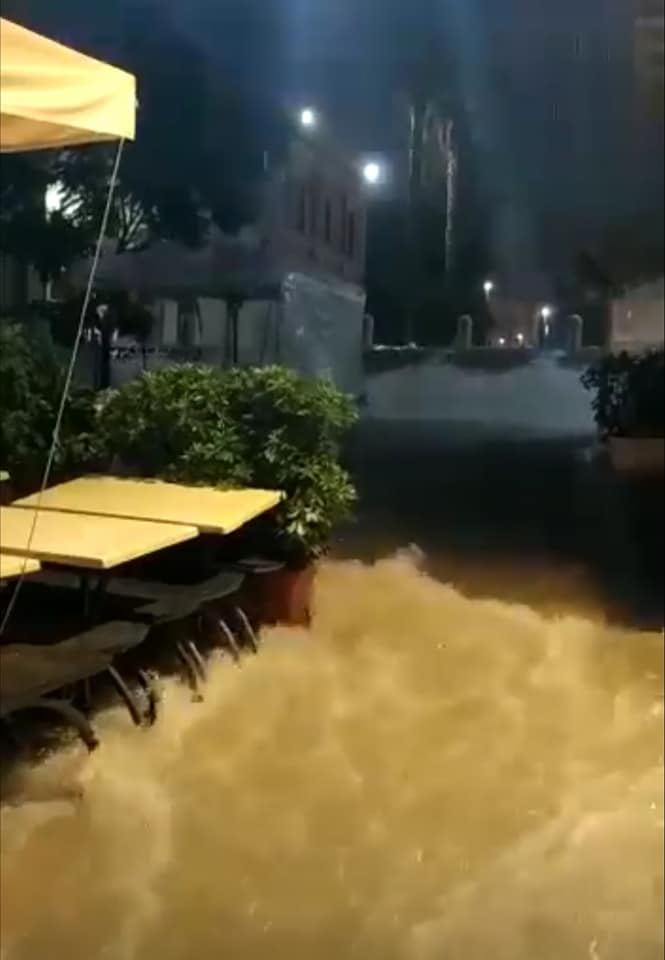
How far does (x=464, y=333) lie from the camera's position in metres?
1.95

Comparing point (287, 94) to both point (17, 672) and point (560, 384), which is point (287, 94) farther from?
point (17, 672)

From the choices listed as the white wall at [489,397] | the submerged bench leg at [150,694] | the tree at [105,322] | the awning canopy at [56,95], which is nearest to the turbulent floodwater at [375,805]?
the submerged bench leg at [150,694]

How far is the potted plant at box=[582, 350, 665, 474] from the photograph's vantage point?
1.94 meters

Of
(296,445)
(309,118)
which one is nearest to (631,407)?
(296,445)

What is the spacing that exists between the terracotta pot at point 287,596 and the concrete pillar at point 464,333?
43 centimetres

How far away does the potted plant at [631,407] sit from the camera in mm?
1943

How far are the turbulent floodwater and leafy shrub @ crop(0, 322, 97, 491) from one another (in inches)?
16.5

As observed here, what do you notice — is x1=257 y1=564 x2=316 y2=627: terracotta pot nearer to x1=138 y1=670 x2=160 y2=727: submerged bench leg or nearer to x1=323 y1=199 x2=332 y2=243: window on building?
x1=138 y1=670 x2=160 y2=727: submerged bench leg

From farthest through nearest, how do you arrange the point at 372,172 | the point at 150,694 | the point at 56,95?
the point at 150,694 < the point at 372,172 < the point at 56,95

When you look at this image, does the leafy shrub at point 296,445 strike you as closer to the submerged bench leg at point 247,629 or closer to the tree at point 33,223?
the submerged bench leg at point 247,629

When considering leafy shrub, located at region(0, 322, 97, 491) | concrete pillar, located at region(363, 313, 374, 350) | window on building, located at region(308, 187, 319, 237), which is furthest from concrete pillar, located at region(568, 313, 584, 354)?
leafy shrub, located at region(0, 322, 97, 491)

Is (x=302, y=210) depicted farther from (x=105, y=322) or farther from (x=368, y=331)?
(x=105, y=322)

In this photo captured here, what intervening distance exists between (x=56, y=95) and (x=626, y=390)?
0.96 metres

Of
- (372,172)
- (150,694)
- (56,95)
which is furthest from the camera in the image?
(150,694)
